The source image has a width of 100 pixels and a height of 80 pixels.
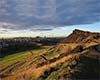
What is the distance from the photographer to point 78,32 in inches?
2409

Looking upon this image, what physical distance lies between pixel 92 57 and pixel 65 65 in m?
3.53

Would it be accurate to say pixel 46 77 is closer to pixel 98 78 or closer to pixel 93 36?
pixel 98 78

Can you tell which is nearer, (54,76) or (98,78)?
(98,78)

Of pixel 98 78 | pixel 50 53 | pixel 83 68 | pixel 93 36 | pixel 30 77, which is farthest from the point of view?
pixel 50 53

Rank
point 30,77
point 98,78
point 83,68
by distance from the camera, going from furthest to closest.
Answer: point 30,77 < point 83,68 < point 98,78

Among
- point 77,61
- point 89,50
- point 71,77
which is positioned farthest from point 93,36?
point 71,77

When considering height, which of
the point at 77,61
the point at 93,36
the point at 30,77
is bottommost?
the point at 30,77

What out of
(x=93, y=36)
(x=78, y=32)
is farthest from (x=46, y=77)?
(x=78, y=32)

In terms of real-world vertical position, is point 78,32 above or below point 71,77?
above

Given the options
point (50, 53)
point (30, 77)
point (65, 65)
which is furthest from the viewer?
point (50, 53)

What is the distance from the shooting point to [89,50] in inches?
1548

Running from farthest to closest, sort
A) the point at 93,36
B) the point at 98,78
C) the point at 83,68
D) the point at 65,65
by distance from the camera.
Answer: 1. the point at 93,36
2. the point at 65,65
3. the point at 83,68
4. the point at 98,78

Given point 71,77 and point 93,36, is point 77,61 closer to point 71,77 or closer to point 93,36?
point 71,77

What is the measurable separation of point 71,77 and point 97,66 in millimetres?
4289
